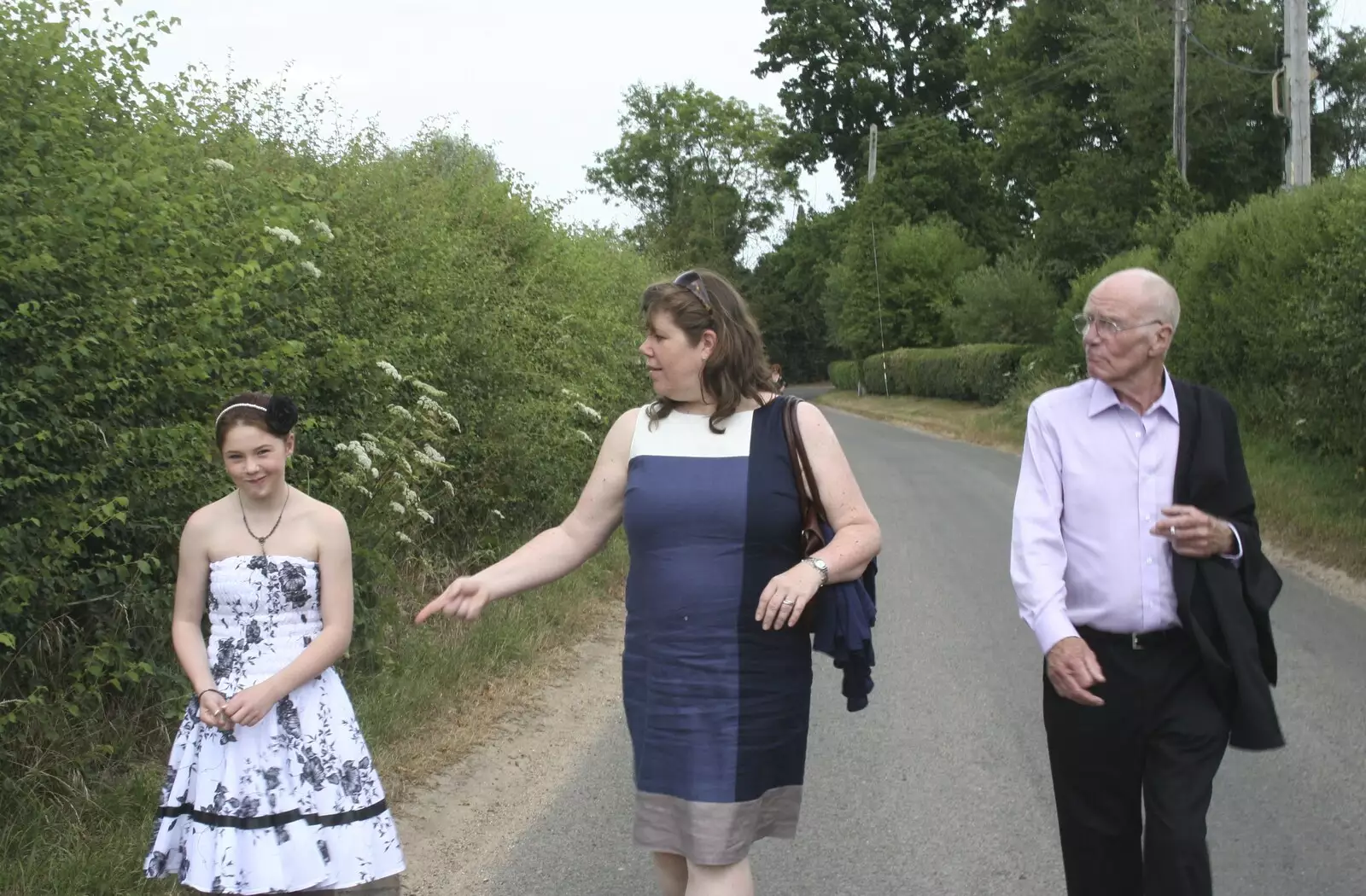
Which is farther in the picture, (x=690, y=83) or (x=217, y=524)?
(x=690, y=83)

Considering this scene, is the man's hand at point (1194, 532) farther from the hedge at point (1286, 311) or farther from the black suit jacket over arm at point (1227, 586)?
the hedge at point (1286, 311)

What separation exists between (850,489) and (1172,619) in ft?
2.98

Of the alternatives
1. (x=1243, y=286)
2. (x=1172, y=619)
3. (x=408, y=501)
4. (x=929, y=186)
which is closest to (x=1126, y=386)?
(x=1172, y=619)

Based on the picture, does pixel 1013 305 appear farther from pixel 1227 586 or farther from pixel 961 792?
pixel 1227 586

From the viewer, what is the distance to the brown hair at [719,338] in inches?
131

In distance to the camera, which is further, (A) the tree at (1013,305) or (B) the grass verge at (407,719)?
(A) the tree at (1013,305)

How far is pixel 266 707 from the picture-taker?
3557mm

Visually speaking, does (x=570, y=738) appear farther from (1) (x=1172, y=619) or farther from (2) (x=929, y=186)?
(2) (x=929, y=186)

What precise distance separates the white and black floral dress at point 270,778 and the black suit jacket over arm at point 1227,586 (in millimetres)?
2213

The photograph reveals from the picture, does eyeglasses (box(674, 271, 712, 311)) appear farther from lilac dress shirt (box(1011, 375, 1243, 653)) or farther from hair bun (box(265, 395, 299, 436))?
hair bun (box(265, 395, 299, 436))

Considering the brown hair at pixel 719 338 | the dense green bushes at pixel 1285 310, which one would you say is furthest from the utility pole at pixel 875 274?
the brown hair at pixel 719 338

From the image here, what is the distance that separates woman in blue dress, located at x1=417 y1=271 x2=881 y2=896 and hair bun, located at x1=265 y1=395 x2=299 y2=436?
726 millimetres

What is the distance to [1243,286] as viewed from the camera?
60.1ft

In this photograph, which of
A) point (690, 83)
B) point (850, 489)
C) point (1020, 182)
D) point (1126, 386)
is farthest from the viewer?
point (690, 83)
